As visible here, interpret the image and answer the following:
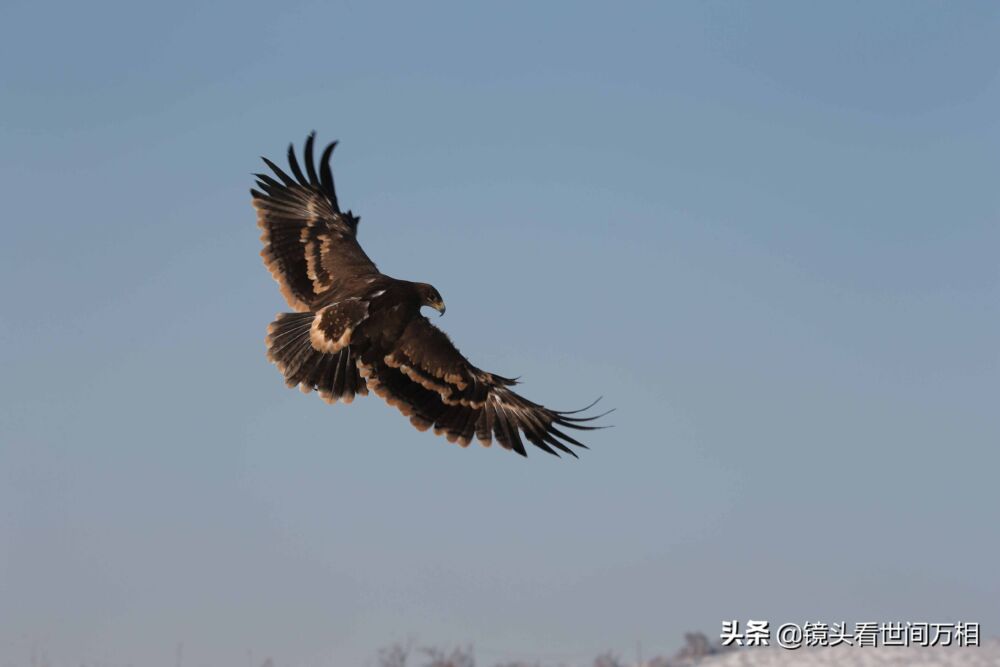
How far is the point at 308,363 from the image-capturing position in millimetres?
18859

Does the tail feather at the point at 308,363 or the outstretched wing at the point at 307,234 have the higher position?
the outstretched wing at the point at 307,234

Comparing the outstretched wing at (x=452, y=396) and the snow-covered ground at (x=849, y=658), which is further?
the snow-covered ground at (x=849, y=658)

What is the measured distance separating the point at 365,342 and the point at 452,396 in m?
1.49

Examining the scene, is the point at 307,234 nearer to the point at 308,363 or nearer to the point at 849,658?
the point at 308,363

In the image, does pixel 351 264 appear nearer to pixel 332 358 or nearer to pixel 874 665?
pixel 332 358

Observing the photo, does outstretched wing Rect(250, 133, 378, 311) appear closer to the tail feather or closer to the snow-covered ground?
the tail feather

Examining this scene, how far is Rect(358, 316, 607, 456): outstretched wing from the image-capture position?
1923cm

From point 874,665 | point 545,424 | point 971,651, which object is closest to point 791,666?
point 874,665

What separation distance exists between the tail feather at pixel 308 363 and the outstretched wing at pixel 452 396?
247 millimetres

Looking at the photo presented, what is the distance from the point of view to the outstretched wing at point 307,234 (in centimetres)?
1975

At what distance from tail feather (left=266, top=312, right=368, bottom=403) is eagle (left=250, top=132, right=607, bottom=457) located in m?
0.01

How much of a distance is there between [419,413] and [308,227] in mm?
3276

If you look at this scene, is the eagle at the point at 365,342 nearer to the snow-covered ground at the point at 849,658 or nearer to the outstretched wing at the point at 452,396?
the outstretched wing at the point at 452,396

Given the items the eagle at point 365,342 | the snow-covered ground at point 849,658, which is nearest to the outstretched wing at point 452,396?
the eagle at point 365,342
